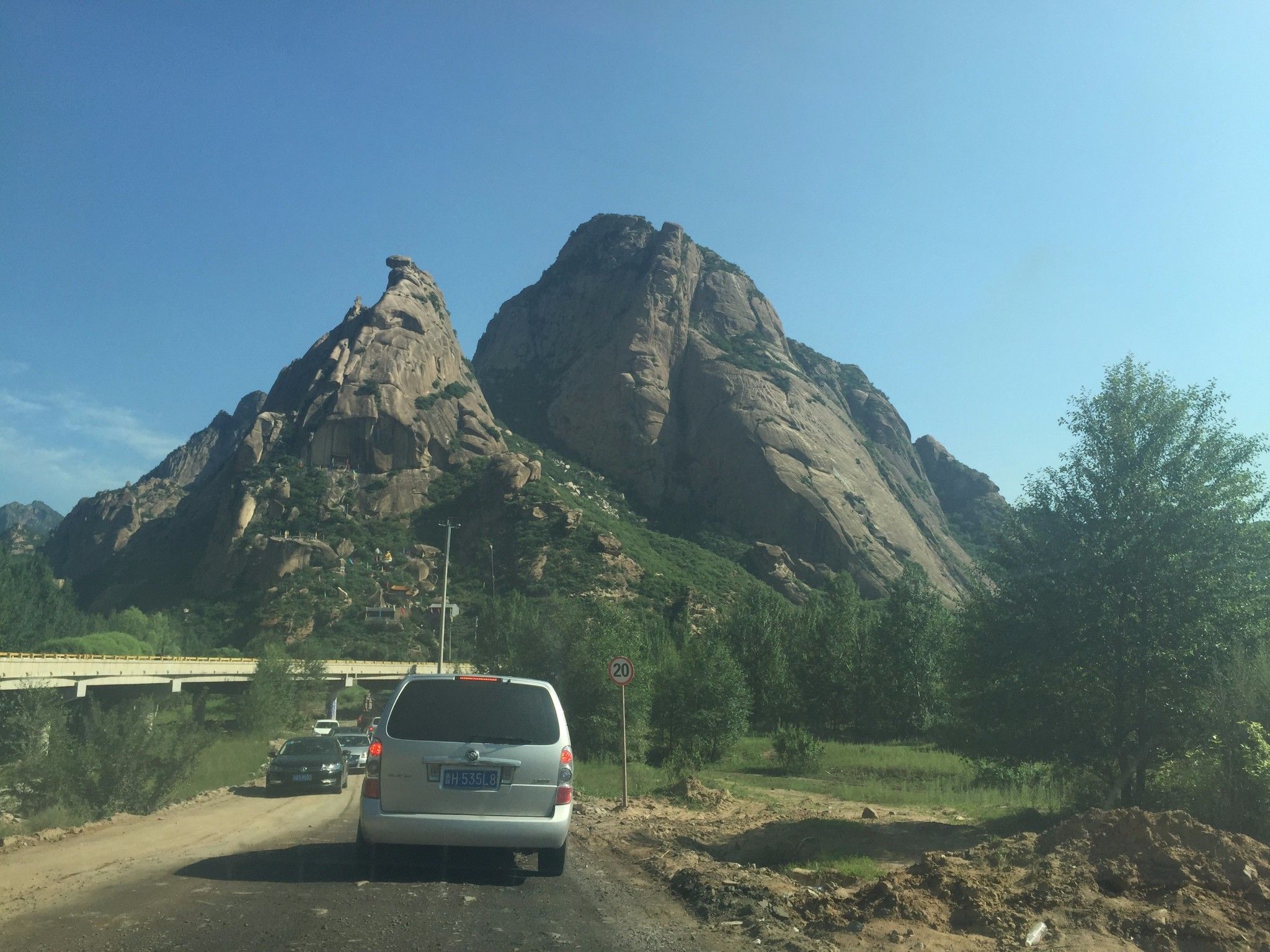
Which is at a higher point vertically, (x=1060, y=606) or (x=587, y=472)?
(x=587, y=472)

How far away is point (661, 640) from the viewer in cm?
4978

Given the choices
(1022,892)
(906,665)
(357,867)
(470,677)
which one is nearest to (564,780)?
(470,677)

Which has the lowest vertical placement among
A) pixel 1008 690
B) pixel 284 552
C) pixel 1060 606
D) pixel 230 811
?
pixel 230 811

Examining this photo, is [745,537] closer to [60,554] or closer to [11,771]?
[11,771]

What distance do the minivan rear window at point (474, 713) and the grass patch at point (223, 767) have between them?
1368cm

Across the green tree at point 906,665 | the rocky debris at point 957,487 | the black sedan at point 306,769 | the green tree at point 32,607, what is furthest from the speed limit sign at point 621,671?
the rocky debris at point 957,487

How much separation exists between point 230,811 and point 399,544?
262 ft

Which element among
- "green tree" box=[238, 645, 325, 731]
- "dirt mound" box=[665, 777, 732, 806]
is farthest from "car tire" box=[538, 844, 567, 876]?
"green tree" box=[238, 645, 325, 731]

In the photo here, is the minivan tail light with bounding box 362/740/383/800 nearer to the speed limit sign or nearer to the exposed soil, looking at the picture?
the exposed soil

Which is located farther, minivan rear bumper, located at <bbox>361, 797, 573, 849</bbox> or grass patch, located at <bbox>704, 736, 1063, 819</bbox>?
grass patch, located at <bbox>704, 736, 1063, 819</bbox>

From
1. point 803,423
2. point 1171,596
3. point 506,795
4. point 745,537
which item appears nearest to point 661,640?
point 1171,596

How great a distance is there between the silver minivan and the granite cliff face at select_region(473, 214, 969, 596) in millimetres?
99342

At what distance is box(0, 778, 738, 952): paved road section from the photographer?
6.16 metres

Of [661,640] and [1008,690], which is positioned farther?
[661,640]
